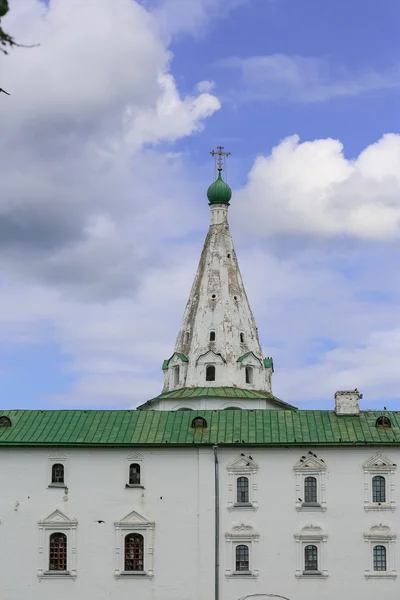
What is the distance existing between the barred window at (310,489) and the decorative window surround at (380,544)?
3.11 m

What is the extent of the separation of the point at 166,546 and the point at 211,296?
26282 mm

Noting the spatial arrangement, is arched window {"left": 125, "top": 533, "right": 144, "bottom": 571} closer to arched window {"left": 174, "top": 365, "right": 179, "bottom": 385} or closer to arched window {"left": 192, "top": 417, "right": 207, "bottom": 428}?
arched window {"left": 192, "top": 417, "right": 207, "bottom": 428}

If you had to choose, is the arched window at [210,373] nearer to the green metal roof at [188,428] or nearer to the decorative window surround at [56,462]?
the green metal roof at [188,428]

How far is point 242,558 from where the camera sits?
48.6m

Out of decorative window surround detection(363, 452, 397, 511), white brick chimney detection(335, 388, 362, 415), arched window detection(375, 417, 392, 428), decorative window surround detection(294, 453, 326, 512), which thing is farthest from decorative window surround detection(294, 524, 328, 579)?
white brick chimney detection(335, 388, 362, 415)

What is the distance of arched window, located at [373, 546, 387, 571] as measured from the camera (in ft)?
159

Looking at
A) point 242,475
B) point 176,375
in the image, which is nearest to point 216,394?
point 176,375

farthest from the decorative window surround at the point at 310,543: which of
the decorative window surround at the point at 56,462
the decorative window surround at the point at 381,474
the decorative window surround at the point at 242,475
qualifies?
the decorative window surround at the point at 56,462

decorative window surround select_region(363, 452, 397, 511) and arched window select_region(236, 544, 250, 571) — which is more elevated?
decorative window surround select_region(363, 452, 397, 511)

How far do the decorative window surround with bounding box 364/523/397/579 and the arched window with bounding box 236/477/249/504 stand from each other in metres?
6.15

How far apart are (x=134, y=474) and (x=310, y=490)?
889 centimetres

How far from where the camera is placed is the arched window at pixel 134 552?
48656 mm

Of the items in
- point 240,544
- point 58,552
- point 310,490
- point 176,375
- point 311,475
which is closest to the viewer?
point 240,544

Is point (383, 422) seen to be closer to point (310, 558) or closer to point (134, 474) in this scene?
point (310, 558)
